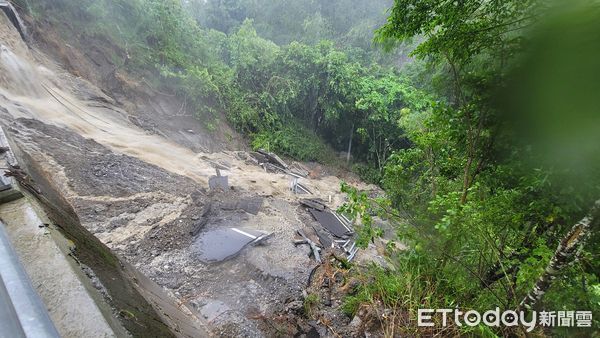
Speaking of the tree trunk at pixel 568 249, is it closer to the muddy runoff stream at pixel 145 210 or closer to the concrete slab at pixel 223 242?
the muddy runoff stream at pixel 145 210

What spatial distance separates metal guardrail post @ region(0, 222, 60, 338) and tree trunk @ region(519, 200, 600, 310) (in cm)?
281

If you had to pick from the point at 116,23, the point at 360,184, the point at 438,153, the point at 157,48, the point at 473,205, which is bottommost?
the point at 360,184

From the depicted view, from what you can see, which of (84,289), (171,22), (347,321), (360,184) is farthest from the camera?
(360,184)

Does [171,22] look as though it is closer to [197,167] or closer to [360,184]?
[197,167]

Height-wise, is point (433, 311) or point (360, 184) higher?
point (433, 311)

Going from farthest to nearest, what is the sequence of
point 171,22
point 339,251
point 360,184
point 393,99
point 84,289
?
point 360,184 < point 393,99 < point 171,22 < point 339,251 < point 84,289

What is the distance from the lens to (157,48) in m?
13.2

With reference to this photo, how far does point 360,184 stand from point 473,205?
42.1ft

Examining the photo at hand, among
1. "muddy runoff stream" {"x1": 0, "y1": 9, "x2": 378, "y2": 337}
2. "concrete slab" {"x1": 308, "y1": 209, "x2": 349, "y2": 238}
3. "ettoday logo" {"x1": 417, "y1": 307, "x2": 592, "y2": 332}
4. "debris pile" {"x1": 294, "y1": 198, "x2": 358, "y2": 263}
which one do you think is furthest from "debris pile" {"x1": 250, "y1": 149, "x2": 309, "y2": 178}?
"ettoday logo" {"x1": 417, "y1": 307, "x2": 592, "y2": 332}

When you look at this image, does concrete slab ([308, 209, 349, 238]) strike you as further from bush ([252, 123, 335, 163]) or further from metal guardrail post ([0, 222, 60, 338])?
metal guardrail post ([0, 222, 60, 338])

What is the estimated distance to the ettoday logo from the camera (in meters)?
2.17

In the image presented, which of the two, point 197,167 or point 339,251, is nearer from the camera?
point 339,251

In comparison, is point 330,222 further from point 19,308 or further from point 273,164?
point 19,308

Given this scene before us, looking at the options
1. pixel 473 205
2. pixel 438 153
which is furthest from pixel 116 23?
pixel 473 205
